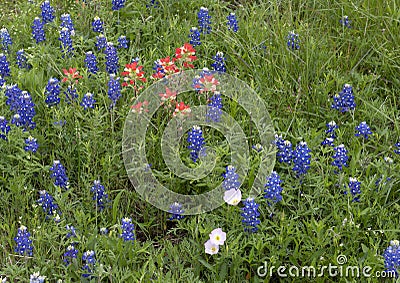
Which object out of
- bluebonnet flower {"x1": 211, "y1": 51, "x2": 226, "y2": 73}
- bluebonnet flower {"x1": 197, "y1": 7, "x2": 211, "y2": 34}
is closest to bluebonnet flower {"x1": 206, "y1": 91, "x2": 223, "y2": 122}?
bluebonnet flower {"x1": 211, "y1": 51, "x2": 226, "y2": 73}

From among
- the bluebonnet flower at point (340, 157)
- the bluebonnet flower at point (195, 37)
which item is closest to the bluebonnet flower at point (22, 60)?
the bluebonnet flower at point (195, 37)

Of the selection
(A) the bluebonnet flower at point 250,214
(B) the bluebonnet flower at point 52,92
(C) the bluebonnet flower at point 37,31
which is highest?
(C) the bluebonnet flower at point 37,31

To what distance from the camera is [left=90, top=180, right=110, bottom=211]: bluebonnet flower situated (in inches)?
143

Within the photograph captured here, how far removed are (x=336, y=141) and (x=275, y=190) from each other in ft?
2.21

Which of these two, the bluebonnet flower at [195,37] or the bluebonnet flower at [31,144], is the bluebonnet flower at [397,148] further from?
the bluebonnet flower at [31,144]

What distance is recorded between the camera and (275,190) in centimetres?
344

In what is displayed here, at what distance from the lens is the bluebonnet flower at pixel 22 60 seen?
4531 mm

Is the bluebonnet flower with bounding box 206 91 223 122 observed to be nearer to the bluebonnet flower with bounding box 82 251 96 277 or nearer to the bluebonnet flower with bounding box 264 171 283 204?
the bluebonnet flower with bounding box 264 171 283 204

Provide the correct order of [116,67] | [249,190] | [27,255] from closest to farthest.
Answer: [27,255], [249,190], [116,67]

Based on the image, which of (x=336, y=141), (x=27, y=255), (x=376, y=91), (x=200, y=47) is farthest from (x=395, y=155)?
(x=27, y=255)

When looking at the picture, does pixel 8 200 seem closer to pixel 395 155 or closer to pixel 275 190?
pixel 275 190

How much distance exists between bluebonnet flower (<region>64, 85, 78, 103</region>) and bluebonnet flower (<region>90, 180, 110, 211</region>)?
689 mm

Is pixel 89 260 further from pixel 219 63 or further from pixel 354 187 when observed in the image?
pixel 219 63

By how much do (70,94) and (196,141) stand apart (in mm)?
918
